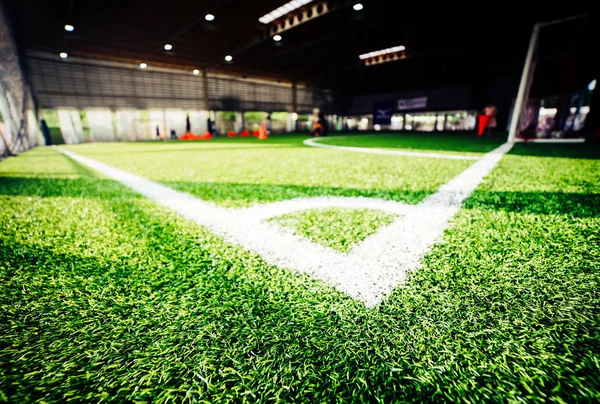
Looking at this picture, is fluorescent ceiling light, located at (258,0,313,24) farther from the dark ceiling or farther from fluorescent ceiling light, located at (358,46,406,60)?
fluorescent ceiling light, located at (358,46,406,60)

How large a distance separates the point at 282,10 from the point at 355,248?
15766mm

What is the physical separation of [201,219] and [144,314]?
1110 mm

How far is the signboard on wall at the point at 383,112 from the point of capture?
1380 inches

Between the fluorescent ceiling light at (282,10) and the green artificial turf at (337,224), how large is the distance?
14198 millimetres

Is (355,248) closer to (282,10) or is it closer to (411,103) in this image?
(282,10)

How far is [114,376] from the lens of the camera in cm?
71

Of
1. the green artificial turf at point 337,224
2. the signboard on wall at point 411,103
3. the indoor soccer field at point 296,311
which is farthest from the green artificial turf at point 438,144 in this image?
the signboard on wall at point 411,103

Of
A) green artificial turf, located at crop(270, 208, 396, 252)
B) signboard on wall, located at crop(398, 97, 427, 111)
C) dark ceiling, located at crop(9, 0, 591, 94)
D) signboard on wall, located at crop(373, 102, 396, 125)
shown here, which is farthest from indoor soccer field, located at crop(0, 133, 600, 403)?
signboard on wall, located at crop(373, 102, 396, 125)

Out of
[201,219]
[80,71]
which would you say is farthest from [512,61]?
[80,71]

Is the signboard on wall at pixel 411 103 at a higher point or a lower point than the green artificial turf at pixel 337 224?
higher

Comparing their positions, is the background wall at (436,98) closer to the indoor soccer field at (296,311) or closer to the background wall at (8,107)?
the indoor soccer field at (296,311)

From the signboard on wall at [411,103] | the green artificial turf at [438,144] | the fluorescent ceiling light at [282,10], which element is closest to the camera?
the green artificial turf at [438,144]

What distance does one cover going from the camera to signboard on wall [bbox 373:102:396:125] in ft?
115

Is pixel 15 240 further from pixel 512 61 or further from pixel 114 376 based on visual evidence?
→ pixel 512 61
